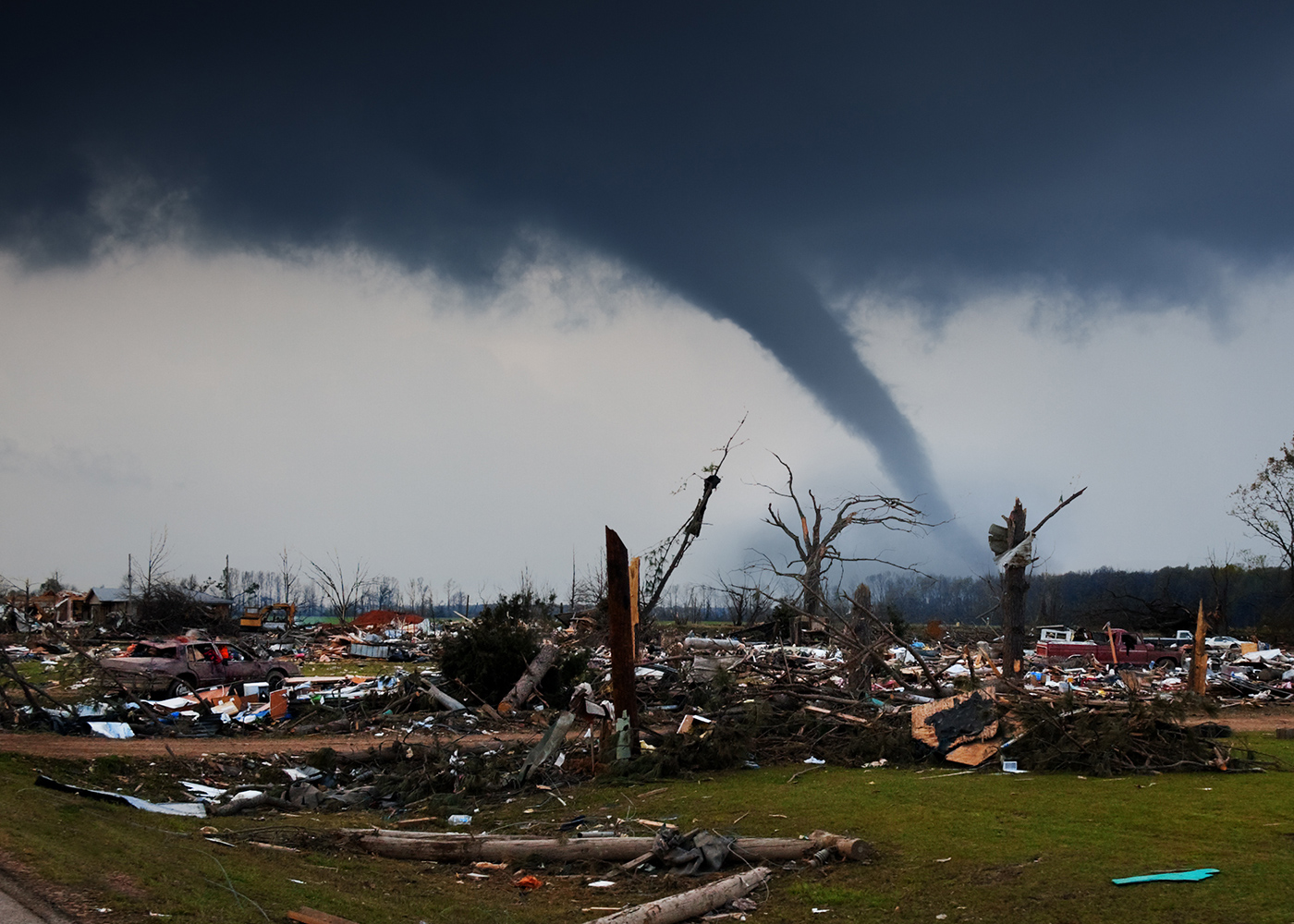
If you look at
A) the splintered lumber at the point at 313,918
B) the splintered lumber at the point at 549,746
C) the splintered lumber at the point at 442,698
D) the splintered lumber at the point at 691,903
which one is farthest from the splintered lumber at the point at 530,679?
the splintered lumber at the point at 313,918

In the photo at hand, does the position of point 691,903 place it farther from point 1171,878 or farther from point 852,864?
point 1171,878

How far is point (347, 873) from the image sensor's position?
782 centimetres

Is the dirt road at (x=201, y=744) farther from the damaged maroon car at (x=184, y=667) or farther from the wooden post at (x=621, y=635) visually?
the damaged maroon car at (x=184, y=667)

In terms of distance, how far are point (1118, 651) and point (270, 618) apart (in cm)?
3657

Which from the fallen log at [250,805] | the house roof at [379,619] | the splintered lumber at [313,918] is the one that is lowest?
the house roof at [379,619]

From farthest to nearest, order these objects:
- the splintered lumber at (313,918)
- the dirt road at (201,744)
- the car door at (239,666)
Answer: the car door at (239,666)
the dirt road at (201,744)
the splintered lumber at (313,918)

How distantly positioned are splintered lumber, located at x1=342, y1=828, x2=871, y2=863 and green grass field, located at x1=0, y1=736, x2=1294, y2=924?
0.21 meters

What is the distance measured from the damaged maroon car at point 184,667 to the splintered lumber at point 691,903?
15.4 m

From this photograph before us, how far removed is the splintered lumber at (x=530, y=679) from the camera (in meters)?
18.2

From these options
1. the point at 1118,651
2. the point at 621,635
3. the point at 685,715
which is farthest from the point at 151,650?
the point at 1118,651

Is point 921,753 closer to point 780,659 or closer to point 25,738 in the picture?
point 780,659

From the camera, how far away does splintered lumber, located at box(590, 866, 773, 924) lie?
20.2 feet

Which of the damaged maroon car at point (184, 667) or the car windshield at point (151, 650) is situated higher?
the car windshield at point (151, 650)

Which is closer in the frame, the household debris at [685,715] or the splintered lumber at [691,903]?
the splintered lumber at [691,903]
